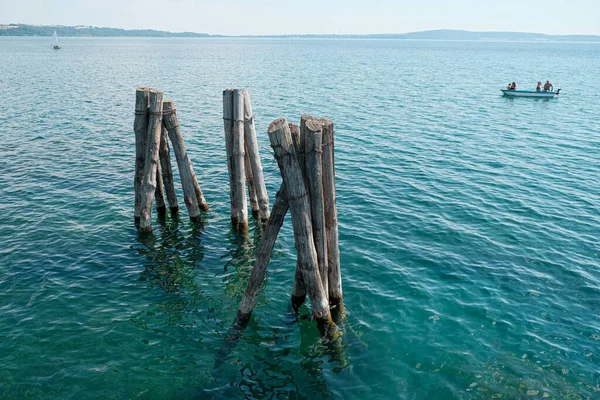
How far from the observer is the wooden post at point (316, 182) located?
955 cm

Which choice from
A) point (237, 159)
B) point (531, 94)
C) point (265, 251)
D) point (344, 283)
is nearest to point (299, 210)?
point (265, 251)

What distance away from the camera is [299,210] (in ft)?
32.3

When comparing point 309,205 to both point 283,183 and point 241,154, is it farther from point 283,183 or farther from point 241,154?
point 241,154

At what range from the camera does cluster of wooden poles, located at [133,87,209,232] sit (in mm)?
14867

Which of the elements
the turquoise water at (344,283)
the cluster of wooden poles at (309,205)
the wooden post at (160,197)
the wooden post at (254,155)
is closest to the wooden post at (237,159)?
the wooden post at (254,155)

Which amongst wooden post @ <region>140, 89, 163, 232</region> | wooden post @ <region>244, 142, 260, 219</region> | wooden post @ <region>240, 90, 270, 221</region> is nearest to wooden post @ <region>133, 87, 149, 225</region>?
wooden post @ <region>140, 89, 163, 232</region>

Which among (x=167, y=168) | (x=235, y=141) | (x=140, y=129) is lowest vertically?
(x=167, y=168)

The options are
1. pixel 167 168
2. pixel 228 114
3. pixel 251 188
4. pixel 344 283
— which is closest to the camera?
pixel 344 283

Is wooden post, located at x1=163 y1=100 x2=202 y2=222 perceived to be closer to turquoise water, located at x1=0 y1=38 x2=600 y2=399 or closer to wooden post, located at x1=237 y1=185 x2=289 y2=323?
turquoise water, located at x1=0 y1=38 x2=600 y2=399

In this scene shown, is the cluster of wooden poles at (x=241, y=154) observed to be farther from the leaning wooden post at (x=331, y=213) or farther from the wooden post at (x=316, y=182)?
the wooden post at (x=316, y=182)

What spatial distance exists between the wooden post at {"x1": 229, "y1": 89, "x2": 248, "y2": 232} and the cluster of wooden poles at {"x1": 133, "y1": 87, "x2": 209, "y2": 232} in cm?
172

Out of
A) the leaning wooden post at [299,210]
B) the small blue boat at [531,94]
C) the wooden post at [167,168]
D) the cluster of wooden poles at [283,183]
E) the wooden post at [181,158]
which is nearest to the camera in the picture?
the leaning wooden post at [299,210]

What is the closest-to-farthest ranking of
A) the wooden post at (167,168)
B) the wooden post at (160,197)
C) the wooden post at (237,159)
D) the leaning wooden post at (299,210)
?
1. the leaning wooden post at (299,210)
2. the wooden post at (237,159)
3. the wooden post at (167,168)
4. the wooden post at (160,197)

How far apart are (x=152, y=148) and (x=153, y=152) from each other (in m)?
0.14
